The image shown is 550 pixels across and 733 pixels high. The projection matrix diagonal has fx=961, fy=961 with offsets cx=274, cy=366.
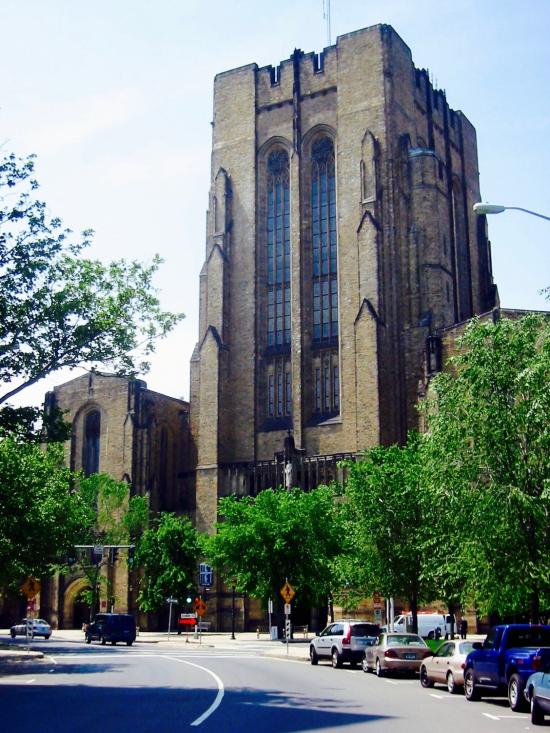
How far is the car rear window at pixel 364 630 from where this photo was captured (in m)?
26.5

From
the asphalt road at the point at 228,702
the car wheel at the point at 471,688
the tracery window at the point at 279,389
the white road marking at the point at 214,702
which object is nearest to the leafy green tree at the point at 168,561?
the tracery window at the point at 279,389

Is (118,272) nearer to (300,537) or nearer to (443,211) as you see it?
(300,537)

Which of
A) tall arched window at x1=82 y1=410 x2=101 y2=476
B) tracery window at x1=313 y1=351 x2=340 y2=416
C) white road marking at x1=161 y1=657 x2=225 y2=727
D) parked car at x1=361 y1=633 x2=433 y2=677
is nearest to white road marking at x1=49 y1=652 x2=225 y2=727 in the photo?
white road marking at x1=161 y1=657 x2=225 y2=727

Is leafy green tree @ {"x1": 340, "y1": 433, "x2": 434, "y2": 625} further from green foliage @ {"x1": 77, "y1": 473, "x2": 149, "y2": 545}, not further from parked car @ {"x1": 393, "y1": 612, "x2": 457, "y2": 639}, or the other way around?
green foliage @ {"x1": 77, "y1": 473, "x2": 149, "y2": 545}

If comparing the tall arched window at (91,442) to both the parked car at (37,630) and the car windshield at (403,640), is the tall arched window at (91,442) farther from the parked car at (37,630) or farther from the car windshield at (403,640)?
the car windshield at (403,640)

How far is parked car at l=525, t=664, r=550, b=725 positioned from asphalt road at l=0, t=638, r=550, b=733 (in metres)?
0.20

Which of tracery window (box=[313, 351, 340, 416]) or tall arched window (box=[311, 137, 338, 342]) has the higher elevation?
tall arched window (box=[311, 137, 338, 342])

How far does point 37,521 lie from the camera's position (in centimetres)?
3625

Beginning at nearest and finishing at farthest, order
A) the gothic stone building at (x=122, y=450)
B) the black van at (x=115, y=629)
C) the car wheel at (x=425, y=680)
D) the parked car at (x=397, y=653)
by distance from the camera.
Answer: the car wheel at (x=425, y=680)
the parked car at (x=397, y=653)
the black van at (x=115, y=629)
the gothic stone building at (x=122, y=450)

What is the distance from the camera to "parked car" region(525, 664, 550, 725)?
1357 cm

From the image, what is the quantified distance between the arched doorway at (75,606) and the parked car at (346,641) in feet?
109

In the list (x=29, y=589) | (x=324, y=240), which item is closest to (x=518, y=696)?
(x=29, y=589)

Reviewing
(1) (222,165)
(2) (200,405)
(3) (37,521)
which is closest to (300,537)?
(3) (37,521)

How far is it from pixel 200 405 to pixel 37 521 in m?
20.2
